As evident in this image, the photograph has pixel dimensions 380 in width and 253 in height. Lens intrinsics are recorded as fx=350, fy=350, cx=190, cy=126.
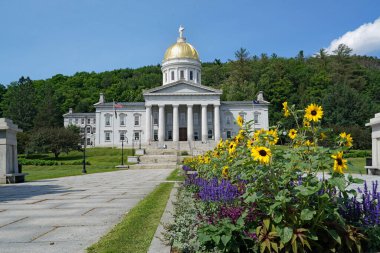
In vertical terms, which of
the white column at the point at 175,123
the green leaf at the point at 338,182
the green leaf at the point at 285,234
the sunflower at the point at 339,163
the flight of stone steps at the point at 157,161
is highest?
the white column at the point at 175,123

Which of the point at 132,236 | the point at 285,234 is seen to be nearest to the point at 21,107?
the point at 132,236

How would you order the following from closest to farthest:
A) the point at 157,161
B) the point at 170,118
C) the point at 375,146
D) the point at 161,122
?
the point at 375,146 < the point at 157,161 < the point at 161,122 < the point at 170,118

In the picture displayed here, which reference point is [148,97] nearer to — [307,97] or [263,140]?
[307,97]

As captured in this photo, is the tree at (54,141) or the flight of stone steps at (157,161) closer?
the flight of stone steps at (157,161)

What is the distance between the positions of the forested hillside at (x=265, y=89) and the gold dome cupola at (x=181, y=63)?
17.1 m

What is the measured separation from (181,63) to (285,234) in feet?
251

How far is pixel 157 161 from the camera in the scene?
160 ft

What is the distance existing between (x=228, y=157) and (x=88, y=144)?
3336 inches

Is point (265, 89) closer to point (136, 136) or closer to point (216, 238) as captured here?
point (136, 136)

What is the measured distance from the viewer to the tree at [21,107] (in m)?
96.1

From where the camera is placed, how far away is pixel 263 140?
16.2 ft

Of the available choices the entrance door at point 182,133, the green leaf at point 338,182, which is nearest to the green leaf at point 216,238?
the green leaf at point 338,182

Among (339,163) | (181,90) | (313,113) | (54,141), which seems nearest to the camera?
(339,163)

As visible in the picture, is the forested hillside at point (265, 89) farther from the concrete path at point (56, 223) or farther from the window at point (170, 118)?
the concrete path at point (56, 223)
